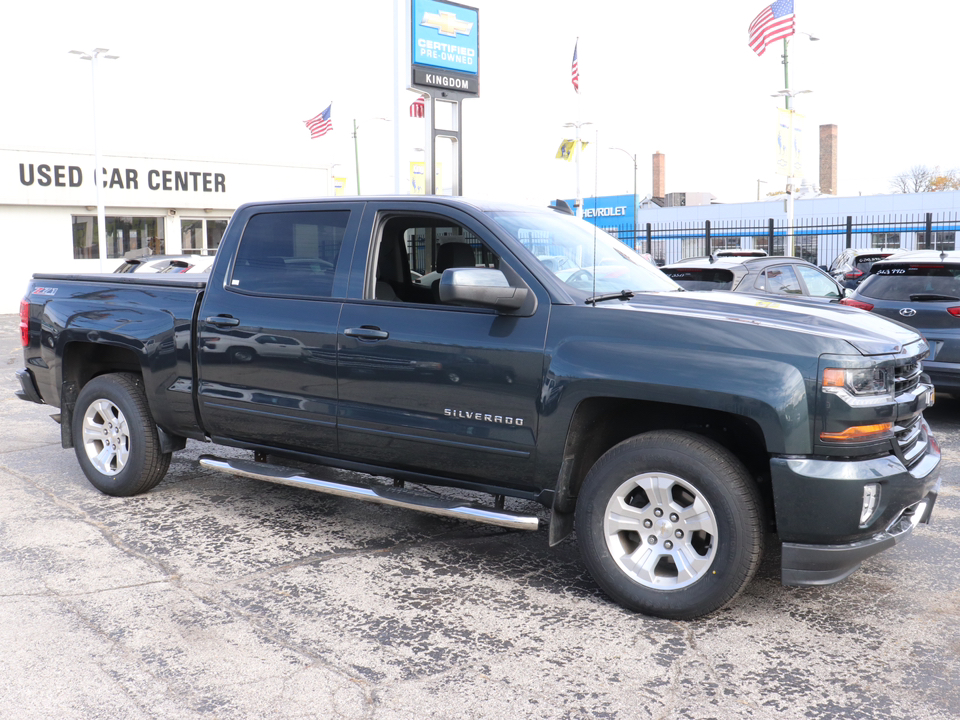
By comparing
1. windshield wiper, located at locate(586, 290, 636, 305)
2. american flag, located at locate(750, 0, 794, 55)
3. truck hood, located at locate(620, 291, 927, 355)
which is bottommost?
truck hood, located at locate(620, 291, 927, 355)

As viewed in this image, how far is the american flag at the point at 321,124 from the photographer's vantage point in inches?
1134

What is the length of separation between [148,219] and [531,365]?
102 ft

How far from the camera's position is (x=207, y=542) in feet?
16.8

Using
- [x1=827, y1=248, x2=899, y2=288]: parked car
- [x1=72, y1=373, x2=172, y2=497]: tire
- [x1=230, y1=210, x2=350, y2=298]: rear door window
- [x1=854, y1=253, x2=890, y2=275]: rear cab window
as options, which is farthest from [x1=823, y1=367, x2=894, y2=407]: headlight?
[x1=854, y1=253, x2=890, y2=275]: rear cab window

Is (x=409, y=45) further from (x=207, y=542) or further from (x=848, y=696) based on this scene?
(x=848, y=696)

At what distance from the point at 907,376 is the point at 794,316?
1.85ft

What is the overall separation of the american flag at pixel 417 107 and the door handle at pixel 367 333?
18.2 metres

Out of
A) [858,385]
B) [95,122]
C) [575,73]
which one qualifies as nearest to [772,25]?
[575,73]

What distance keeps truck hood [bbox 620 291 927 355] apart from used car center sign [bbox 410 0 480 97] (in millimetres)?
10134

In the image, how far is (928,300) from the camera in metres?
8.20

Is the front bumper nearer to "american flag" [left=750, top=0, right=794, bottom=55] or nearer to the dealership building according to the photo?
"american flag" [left=750, top=0, right=794, bottom=55]

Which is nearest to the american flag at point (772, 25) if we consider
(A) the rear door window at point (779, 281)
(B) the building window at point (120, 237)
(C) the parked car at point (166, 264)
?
(A) the rear door window at point (779, 281)

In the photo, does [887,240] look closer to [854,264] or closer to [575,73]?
[854,264]

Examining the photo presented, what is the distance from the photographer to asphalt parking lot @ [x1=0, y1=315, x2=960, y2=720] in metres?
3.30
